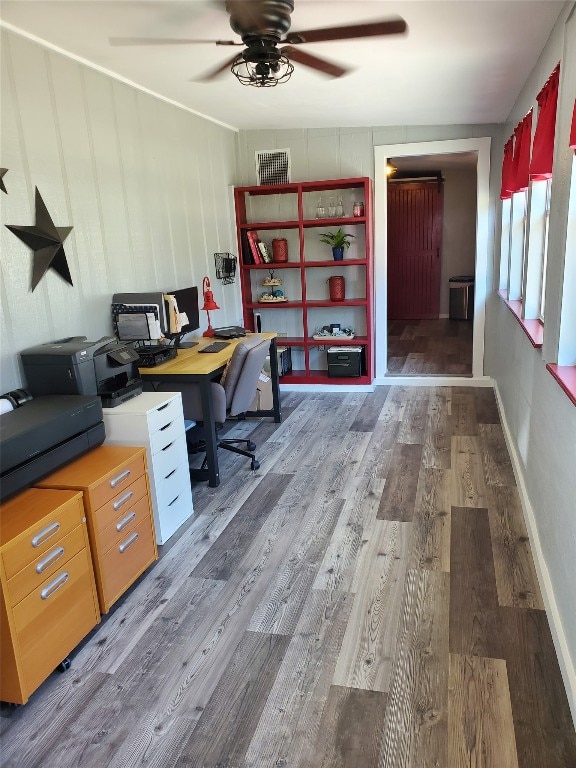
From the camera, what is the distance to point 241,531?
2.97 metres

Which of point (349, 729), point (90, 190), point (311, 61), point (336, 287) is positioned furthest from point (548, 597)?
point (336, 287)

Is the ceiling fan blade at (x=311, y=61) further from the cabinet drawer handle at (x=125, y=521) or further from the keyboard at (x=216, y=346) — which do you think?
the cabinet drawer handle at (x=125, y=521)

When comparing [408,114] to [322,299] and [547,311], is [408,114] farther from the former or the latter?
[547,311]

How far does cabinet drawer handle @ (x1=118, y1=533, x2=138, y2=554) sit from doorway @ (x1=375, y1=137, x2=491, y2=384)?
12.1 feet

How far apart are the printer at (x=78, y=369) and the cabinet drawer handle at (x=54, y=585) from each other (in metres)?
0.89

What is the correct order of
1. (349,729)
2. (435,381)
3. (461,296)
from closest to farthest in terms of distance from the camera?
(349,729), (435,381), (461,296)

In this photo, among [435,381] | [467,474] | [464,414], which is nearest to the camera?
[467,474]

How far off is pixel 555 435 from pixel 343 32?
1884mm

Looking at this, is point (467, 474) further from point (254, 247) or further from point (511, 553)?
point (254, 247)

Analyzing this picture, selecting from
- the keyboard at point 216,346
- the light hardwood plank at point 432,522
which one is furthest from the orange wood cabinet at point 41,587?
the keyboard at point 216,346

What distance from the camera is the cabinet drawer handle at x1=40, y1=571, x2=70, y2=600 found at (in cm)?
192

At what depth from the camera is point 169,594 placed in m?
2.47

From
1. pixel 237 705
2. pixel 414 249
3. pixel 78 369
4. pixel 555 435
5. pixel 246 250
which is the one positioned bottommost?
pixel 237 705

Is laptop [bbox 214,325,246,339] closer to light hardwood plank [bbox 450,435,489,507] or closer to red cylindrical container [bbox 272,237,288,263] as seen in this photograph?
red cylindrical container [bbox 272,237,288,263]
